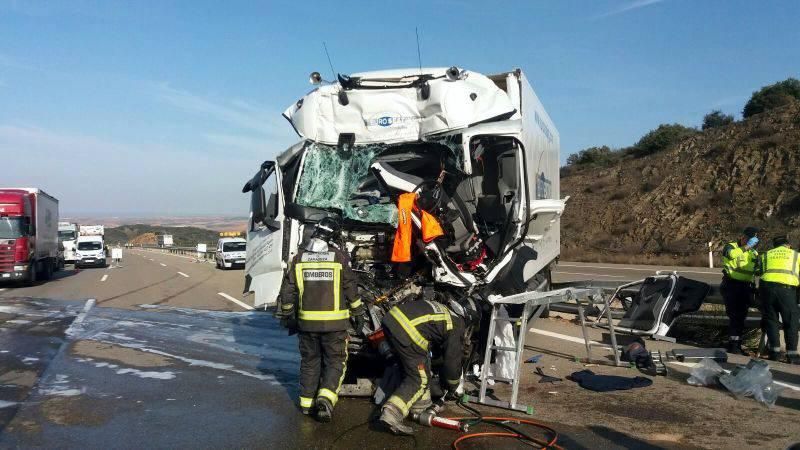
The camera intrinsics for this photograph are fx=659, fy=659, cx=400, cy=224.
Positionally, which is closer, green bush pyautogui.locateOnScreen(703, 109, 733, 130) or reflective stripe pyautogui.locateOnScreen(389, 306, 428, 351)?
reflective stripe pyautogui.locateOnScreen(389, 306, 428, 351)

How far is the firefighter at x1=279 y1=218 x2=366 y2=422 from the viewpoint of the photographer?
5883 millimetres

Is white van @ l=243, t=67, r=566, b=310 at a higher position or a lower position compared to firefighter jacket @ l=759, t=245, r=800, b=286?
higher

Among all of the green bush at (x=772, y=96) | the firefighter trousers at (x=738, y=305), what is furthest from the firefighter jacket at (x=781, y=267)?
the green bush at (x=772, y=96)

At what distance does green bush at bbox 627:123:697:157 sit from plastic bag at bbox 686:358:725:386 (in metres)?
37.3

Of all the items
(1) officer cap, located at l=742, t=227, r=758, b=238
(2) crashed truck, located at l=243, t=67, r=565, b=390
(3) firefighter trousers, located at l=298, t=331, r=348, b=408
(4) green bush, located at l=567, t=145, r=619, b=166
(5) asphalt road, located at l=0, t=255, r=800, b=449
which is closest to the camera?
(5) asphalt road, located at l=0, t=255, r=800, b=449

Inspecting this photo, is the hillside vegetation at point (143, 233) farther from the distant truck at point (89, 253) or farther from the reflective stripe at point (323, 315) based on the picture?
the reflective stripe at point (323, 315)

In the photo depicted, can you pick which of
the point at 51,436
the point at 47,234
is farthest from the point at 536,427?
the point at 47,234

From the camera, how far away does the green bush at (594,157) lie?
165 ft

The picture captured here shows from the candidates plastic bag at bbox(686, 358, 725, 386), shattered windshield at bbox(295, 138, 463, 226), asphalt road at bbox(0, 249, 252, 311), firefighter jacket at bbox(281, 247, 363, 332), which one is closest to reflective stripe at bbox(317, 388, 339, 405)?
firefighter jacket at bbox(281, 247, 363, 332)

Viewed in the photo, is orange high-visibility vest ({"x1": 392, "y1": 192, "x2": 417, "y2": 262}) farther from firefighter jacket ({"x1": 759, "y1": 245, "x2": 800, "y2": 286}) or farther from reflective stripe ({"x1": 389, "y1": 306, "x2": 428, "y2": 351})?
firefighter jacket ({"x1": 759, "y1": 245, "x2": 800, "y2": 286})

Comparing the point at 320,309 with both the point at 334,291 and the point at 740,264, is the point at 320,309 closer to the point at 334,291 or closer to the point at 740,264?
the point at 334,291

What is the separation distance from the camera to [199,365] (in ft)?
26.9

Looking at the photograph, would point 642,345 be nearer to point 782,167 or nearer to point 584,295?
point 584,295

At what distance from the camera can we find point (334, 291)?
19.4 feet
